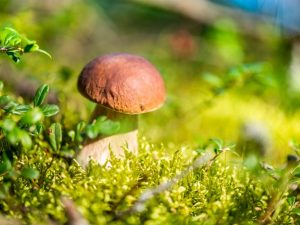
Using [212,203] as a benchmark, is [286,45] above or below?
above

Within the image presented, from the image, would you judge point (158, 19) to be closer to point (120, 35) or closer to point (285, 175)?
point (120, 35)

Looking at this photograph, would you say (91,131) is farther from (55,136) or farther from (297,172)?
(297,172)

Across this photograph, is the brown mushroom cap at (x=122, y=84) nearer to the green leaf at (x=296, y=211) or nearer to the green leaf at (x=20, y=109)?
the green leaf at (x=20, y=109)

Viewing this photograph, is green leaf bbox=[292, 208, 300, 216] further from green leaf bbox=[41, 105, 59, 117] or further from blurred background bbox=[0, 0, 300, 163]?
green leaf bbox=[41, 105, 59, 117]

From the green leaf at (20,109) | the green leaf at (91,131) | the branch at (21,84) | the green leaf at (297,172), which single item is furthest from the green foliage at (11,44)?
the branch at (21,84)

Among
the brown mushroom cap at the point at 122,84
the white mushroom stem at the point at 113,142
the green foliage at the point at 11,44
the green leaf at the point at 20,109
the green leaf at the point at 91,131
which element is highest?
the green foliage at the point at 11,44

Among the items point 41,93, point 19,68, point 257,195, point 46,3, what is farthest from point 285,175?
point 46,3

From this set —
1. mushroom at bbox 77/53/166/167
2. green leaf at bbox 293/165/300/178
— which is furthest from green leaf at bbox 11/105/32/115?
green leaf at bbox 293/165/300/178
